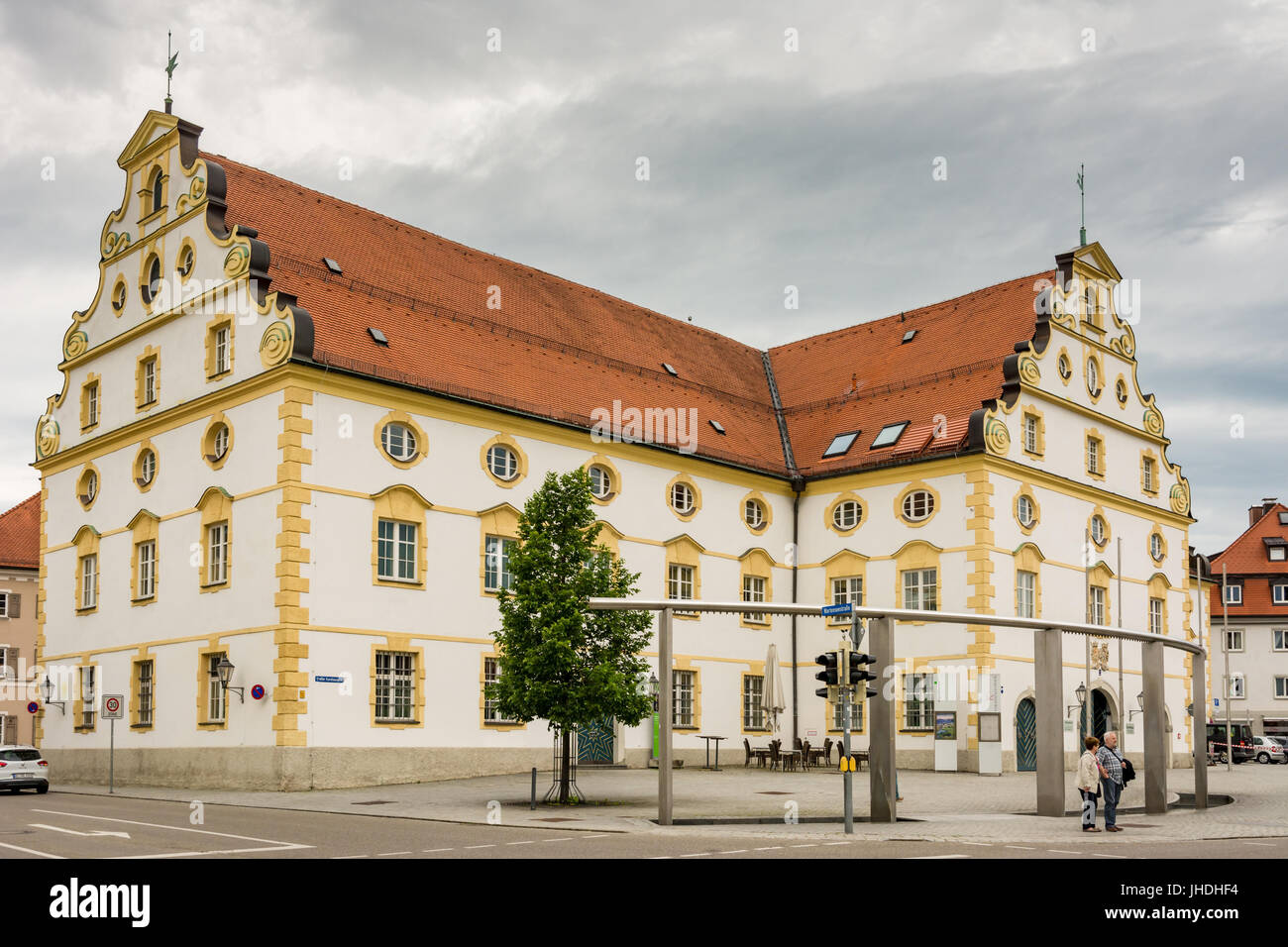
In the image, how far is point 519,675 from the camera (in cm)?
2762

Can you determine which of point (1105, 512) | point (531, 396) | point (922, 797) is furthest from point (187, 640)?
point (1105, 512)

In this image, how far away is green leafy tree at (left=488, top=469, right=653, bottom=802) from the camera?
27.3m

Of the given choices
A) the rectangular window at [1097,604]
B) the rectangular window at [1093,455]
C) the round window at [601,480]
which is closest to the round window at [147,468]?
the round window at [601,480]

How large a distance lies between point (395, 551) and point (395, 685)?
10.4ft

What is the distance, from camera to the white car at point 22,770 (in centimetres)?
3325

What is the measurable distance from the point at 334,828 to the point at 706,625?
847 inches

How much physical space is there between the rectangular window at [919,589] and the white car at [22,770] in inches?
927

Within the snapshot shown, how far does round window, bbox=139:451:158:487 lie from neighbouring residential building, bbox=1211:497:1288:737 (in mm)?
60732

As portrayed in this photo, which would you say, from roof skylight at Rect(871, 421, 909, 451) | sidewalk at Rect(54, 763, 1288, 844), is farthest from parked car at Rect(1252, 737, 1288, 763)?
roof skylight at Rect(871, 421, 909, 451)

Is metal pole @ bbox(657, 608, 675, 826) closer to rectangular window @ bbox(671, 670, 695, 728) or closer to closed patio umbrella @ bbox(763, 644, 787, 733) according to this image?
closed patio umbrella @ bbox(763, 644, 787, 733)

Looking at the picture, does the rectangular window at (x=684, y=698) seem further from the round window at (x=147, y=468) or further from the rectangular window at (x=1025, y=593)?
the round window at (x=147, y=468)

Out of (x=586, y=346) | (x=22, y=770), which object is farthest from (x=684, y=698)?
(x=22, y=770)

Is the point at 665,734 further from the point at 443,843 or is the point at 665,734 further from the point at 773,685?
the point at 773,685

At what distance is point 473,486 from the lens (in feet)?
118
